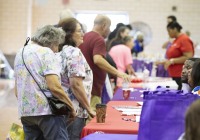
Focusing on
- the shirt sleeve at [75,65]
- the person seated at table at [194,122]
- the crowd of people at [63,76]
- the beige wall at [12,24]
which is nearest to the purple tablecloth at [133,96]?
the crowd of people at [63,76]

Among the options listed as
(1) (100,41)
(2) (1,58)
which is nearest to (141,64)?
(2) (1,58)

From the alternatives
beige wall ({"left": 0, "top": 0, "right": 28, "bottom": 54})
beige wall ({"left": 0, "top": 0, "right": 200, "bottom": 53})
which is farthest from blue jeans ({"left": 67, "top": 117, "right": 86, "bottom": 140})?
beige wall ({"left": 0, "top": 0, "right": 28, "bottom": 54})

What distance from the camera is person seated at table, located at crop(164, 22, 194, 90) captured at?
6488 millimetres

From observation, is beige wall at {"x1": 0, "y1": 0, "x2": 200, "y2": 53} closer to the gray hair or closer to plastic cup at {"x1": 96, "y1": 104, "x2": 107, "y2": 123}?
the gray hair

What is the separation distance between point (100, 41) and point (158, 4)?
10.5 metres

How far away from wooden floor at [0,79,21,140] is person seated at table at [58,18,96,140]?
2.25 metres

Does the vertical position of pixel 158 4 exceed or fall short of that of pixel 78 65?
it exceeds it

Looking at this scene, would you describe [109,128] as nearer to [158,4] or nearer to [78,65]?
[78,65]

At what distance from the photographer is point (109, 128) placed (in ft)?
9.45

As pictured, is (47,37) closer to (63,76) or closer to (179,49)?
(63,76)

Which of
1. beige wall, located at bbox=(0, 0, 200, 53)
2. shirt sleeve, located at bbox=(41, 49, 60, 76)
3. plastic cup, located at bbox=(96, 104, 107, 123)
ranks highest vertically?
beige wall, located at bbox=(0, 0, 200, 53)

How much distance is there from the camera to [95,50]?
4.53 meters

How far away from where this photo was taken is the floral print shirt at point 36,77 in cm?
315

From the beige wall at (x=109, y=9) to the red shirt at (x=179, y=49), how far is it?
8051 mm
